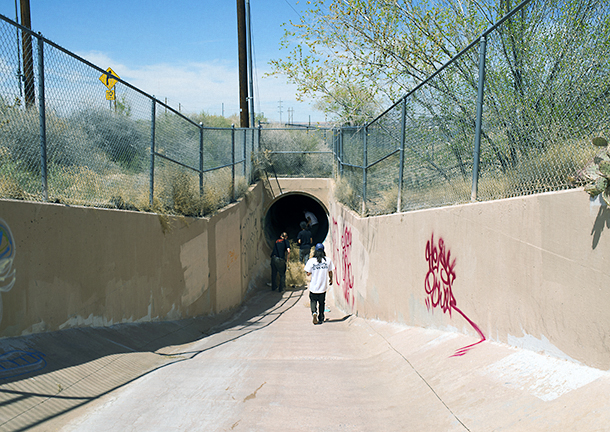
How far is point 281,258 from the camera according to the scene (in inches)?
561

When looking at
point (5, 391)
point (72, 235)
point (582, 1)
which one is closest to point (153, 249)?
point (72, 235)

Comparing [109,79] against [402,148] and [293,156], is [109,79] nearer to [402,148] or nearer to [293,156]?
[402,148]

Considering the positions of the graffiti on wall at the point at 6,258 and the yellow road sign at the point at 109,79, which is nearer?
the graffiti on wall at the point at 6,258

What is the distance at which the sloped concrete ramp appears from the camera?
279 cm

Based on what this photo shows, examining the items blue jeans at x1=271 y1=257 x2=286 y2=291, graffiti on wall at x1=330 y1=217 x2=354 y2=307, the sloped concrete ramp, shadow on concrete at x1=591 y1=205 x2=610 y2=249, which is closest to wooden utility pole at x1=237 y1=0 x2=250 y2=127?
blue jeans at x1=271 y1=257 x2=286 y2=291

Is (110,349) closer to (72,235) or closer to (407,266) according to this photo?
(72,235)

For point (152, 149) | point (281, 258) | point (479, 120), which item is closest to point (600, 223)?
point (479, 120)

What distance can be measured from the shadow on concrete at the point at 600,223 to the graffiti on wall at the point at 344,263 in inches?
303

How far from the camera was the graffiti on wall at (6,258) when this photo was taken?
3924 mm

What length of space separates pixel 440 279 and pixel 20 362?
407 cm

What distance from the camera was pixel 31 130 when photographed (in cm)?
473

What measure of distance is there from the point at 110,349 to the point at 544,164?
4610mm

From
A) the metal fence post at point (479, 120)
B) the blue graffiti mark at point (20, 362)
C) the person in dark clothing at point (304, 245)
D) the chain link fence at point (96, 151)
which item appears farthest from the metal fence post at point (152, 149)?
the person in dark clothing at point (304, 245)

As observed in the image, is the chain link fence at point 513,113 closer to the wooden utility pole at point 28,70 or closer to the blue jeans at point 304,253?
the wooden utility pole at point 28,70
